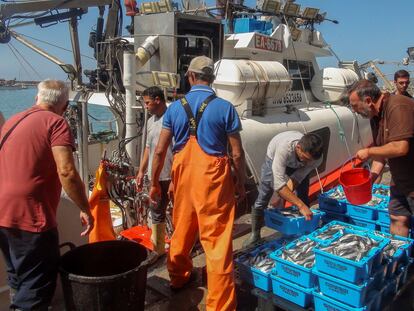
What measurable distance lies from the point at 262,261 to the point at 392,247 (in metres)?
1.06

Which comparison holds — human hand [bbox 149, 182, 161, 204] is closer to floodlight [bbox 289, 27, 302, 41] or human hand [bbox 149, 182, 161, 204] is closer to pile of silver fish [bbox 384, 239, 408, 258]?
pile of silver fish [bbox 384, 239, 408, 258]

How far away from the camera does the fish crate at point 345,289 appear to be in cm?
269

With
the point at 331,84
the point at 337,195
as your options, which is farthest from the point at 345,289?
the point at 331,84

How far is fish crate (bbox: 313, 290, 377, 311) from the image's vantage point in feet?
8.94

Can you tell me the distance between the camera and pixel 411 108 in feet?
10.1

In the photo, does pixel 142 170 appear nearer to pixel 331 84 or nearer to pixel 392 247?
pixel 392 247

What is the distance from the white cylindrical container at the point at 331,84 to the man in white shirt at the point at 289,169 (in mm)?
3874

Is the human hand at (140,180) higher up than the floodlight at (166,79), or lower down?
lower down

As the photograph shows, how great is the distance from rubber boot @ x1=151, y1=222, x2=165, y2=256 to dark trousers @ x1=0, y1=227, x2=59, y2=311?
5.39 feet

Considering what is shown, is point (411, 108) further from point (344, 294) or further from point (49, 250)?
point (49, 250)

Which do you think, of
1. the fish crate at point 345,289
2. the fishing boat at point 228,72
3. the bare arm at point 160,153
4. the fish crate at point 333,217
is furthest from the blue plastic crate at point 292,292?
the fishing boat at point 228,72

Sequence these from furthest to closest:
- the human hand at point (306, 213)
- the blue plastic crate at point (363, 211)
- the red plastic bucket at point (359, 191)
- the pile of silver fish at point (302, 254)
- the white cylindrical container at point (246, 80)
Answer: the white cylindrical container at point (246, 80) → the blue plastic crate at point (363, 211) → the human hand at point (306, 213) → the red plastic bucket at point (359, 191) → the pile of silver fish at point (302, 254)

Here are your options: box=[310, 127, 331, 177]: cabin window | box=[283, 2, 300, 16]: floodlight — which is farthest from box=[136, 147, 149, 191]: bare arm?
box=[283, 2, 300, 16]: floodlight

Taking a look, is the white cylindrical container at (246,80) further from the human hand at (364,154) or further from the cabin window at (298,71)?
the human hand at (364,154)
